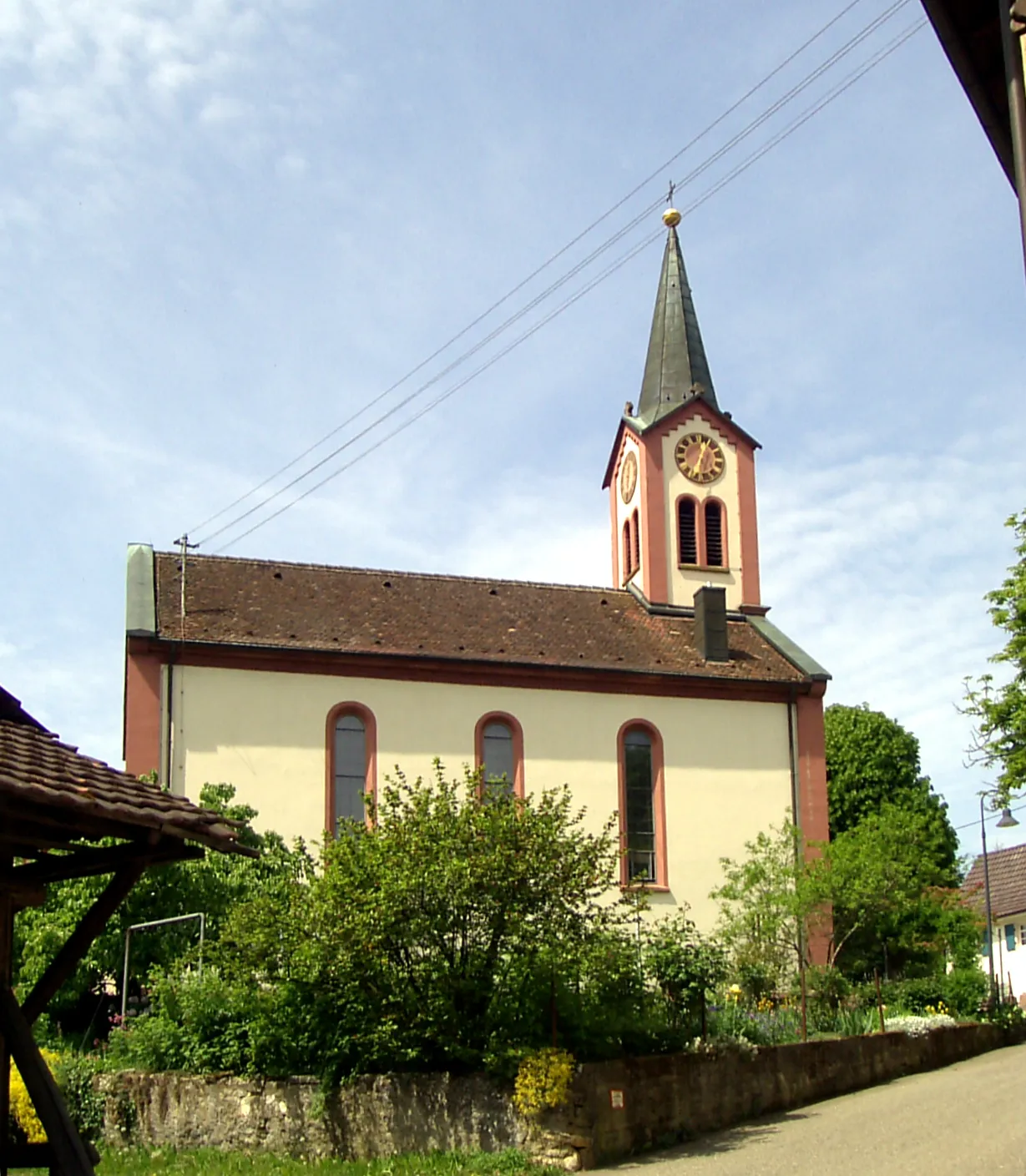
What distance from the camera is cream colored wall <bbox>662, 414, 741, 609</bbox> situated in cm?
→ 3588

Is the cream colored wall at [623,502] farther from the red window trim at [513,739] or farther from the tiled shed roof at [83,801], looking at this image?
the tiled shed roof at [83,801]

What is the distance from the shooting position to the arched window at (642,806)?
99.6ft

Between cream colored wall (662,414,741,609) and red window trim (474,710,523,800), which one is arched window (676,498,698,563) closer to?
cream colored wall (662,414,741,609)

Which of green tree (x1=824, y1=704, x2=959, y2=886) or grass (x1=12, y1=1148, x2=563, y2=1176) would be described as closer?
grass (x1=12, y1=1148, x2=563, y2=1176)

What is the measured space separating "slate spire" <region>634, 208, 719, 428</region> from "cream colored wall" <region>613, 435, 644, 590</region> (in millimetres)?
754

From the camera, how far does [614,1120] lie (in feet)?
52.1

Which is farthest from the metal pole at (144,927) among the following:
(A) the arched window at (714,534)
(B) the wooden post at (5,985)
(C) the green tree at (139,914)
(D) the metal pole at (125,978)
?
(A) the arched window at (714,534)

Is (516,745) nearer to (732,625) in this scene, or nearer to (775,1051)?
(732,625)

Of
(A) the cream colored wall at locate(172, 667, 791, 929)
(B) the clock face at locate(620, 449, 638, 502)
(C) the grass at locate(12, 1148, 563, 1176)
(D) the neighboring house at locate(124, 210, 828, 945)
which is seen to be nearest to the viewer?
(C) the grass at locate(12, 1148, 563, 1176)

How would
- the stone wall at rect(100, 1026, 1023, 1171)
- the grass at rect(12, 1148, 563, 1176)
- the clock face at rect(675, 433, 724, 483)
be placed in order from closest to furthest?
1. the grass at rect(12, 1148, 563, 1176)
2. the stone wall at rect(100, 1026, 1023, 1171)
3. the clock face at rect(675, 433, 724, 483)

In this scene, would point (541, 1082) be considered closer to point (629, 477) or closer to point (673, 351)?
point (629, 477)

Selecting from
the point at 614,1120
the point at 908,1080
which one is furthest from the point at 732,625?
the point at 614,1120

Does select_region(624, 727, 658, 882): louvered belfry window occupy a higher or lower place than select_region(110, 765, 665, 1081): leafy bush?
higher

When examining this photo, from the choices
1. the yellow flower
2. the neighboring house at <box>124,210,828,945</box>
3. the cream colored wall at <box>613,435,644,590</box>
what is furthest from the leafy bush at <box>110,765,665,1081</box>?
the cream colored wall at <box>613,435,644,590</box>
